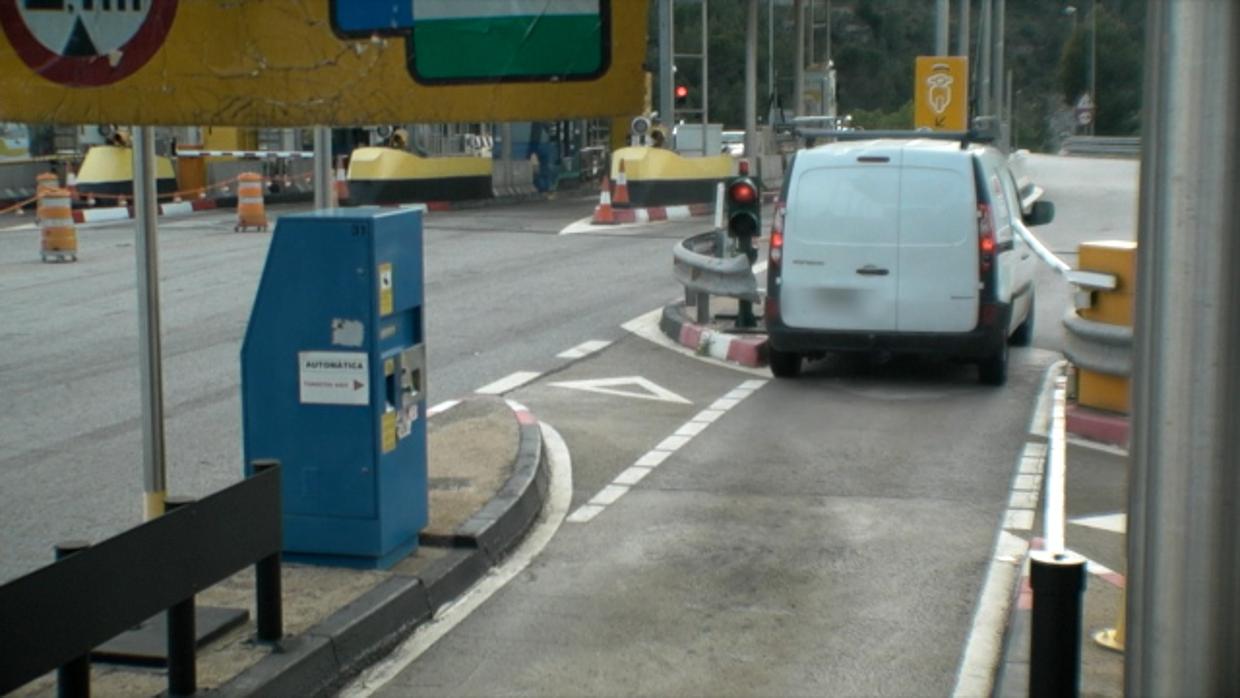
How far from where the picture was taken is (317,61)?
4590 millimetres

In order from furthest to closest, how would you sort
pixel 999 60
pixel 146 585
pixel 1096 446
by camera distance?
pixel 999 60
pixel 1096 446
pixel 146 585

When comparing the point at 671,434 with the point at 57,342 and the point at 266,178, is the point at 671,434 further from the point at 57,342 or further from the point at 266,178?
the point at 266,178

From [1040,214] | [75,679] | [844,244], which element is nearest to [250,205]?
[1040,214]

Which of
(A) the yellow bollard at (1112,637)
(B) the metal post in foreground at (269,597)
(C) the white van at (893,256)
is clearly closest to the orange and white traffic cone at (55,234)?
(C) the white van at (893,256)

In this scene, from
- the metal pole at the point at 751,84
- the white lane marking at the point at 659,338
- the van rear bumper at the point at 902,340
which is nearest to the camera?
the van rear bumper at the point at 902,340

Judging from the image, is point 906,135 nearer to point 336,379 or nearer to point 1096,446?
point 1096,446

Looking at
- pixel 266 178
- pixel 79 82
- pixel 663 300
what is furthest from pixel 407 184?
pixel 79 82

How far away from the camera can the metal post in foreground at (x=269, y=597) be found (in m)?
6.41

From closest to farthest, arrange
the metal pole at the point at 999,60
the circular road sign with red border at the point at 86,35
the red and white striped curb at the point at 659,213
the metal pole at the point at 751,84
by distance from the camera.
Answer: the circular road sign with red border at the point at 86,35 < the metal pole at the point at 751,84 < the red and white striped curb at the point at 659,213 < the metal pole at the point at 999,60

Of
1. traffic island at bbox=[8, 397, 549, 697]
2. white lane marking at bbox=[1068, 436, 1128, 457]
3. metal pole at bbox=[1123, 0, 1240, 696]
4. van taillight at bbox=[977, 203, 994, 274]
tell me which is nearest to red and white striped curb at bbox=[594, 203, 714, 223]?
van taillight at bbox=[977, 203, 994, 274]

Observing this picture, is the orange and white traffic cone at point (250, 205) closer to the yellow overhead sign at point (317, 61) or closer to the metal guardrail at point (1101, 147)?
the metal guardrail at point (1101, 147)

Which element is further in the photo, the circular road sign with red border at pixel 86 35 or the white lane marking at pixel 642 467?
the white lane marking at pixel 642 467

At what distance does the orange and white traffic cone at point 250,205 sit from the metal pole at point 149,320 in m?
19.7

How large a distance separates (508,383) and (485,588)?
17.9 feet
